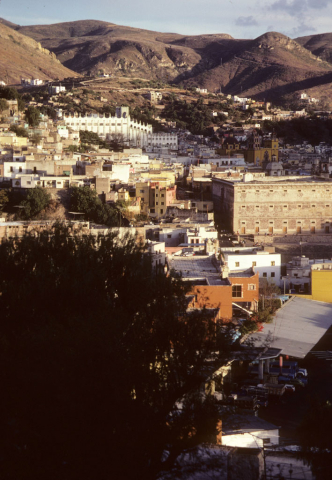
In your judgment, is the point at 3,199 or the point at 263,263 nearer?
the point at 263,263

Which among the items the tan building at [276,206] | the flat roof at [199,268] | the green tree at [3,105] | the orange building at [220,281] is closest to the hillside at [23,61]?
the green tree at [3,105]

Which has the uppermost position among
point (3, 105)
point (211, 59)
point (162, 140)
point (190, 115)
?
point (211, 59)

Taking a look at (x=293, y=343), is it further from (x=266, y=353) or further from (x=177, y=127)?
(x=177, y=127)

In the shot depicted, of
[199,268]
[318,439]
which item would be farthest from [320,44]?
[318,439]

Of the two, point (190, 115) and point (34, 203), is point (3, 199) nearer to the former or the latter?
point (34, 203)

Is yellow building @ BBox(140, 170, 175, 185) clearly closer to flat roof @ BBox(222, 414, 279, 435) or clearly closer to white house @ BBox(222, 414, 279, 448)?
flat roof @ BBox(222, 414, 279, 435)
